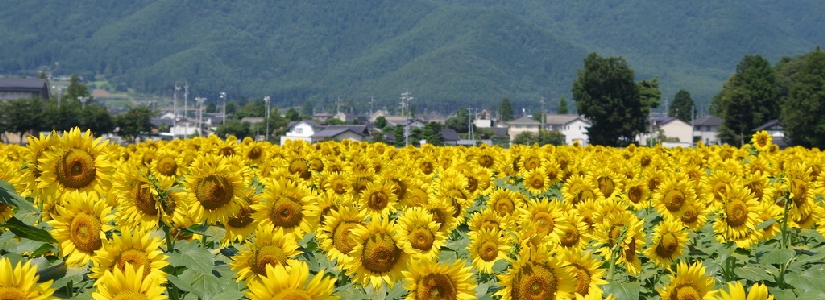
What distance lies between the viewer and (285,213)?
5.73m

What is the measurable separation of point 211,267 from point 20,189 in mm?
1824

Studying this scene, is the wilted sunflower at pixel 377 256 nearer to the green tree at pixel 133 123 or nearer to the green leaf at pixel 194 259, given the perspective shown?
the green leaf at pixel 194 259

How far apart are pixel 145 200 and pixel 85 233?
Answer: 0.49 meters

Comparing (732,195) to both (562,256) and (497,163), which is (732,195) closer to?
(562,256)

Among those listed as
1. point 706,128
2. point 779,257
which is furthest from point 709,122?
Answer: point 779,257

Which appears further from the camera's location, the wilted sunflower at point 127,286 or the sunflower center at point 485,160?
the sunflower center at point 485,160

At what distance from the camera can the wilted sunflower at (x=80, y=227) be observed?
4922mm

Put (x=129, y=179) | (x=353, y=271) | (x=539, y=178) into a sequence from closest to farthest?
(x=353, y=271) < (x=129, y=179) < (x=539, y=178)

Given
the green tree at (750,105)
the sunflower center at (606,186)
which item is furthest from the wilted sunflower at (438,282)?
the green tree at (750,105)

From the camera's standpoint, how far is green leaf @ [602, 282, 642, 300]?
4945 millimetres

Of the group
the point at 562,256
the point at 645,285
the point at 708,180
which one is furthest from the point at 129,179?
the point at 708,180

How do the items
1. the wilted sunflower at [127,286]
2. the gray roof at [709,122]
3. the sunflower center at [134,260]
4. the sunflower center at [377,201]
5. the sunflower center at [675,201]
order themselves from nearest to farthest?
the wilted sunflower at [127,286] → the sunflower center at [134,260] → the sunflower center at [377,201] → the sunflower center at [675,201] → the gray roof at [709,122]

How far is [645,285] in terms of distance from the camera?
21.4 ft

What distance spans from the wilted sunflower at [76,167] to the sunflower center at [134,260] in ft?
4.35
